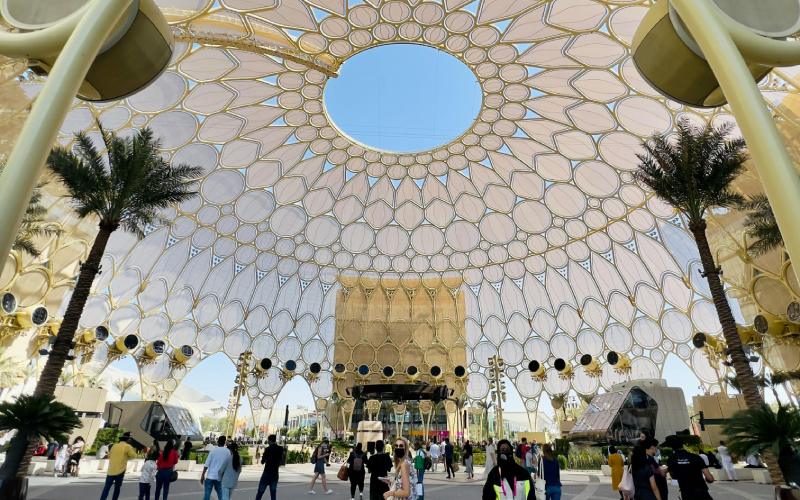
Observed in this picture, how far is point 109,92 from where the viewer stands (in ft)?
11.6

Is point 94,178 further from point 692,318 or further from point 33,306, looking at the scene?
point 692,318

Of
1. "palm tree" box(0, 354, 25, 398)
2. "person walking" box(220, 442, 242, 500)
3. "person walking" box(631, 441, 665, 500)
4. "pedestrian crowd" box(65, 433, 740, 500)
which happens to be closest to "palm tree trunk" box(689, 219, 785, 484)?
"pedestrian crowd" box(65, 433, 740, 500)

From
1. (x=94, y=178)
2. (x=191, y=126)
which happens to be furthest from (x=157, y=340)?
(x=94, y=178)

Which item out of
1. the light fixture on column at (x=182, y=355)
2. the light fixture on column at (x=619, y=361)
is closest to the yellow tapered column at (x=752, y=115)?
the light fixture on column at (x=619, y=361)

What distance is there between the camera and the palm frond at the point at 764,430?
Result: 900cm

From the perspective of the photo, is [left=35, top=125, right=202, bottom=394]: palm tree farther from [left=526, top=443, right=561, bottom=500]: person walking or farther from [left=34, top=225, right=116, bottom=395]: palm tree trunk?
[left=526, top=443, right=561, bottom=500]: person walking

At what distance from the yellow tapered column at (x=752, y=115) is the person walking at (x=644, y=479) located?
20.3 feet

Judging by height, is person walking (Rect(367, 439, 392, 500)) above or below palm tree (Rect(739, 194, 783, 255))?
below

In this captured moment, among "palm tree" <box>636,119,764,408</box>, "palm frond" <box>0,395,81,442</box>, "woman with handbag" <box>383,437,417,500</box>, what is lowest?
"woman with handbag" <box>383,437,417,500</box>

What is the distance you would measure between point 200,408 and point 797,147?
13184cm

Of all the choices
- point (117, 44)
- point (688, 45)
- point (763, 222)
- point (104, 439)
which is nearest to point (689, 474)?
point (688, 45)

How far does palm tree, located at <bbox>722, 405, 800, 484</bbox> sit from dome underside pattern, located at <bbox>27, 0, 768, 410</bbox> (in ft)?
59.1

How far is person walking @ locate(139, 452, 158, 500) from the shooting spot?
936 centimetres

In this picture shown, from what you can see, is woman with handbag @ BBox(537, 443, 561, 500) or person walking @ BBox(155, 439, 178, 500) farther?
person walking @ BBox(155, 439, 178, 500)
